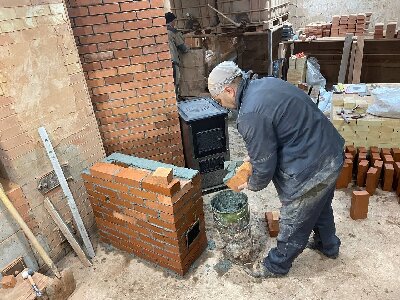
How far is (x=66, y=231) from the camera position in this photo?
326cm

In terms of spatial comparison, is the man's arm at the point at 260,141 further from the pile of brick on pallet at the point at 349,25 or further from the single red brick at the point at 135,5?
the pile of brick on pallet at the point at 349,25

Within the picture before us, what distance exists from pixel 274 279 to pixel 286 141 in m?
1.41

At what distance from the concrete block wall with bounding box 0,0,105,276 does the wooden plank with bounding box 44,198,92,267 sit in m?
0.07

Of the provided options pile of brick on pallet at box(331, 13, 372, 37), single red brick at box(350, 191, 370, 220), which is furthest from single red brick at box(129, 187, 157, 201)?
pile of brick on pallet at box(331, 13, 372, 37)

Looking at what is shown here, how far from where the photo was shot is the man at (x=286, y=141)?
7.70 ft

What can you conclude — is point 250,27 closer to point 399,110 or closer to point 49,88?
point 399,110

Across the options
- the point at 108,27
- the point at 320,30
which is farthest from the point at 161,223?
the point at 320,30

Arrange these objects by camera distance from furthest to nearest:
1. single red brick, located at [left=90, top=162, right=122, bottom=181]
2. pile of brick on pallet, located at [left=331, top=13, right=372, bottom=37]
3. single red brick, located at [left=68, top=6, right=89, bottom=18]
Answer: pile of brick on pallet, located at [left=331, top=13, right=372, bottom=37]
single red brick, located at [left=68, top=6, right=89, bottom=18]
single red brick, located at [left=90, top=162, right=122, bottom=181]

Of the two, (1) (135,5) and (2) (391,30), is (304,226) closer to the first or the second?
(1) (135,5)

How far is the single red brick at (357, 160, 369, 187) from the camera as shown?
13.0 feet

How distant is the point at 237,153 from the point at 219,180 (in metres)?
1.01

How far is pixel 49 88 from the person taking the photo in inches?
119

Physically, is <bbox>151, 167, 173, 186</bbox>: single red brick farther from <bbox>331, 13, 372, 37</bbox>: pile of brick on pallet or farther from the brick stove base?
<bbox>331, 13, 372, 37</bbox>: pile of brick on pallet

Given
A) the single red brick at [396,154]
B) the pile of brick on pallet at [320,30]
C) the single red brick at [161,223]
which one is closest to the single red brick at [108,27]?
the single red brick at [161,223]
